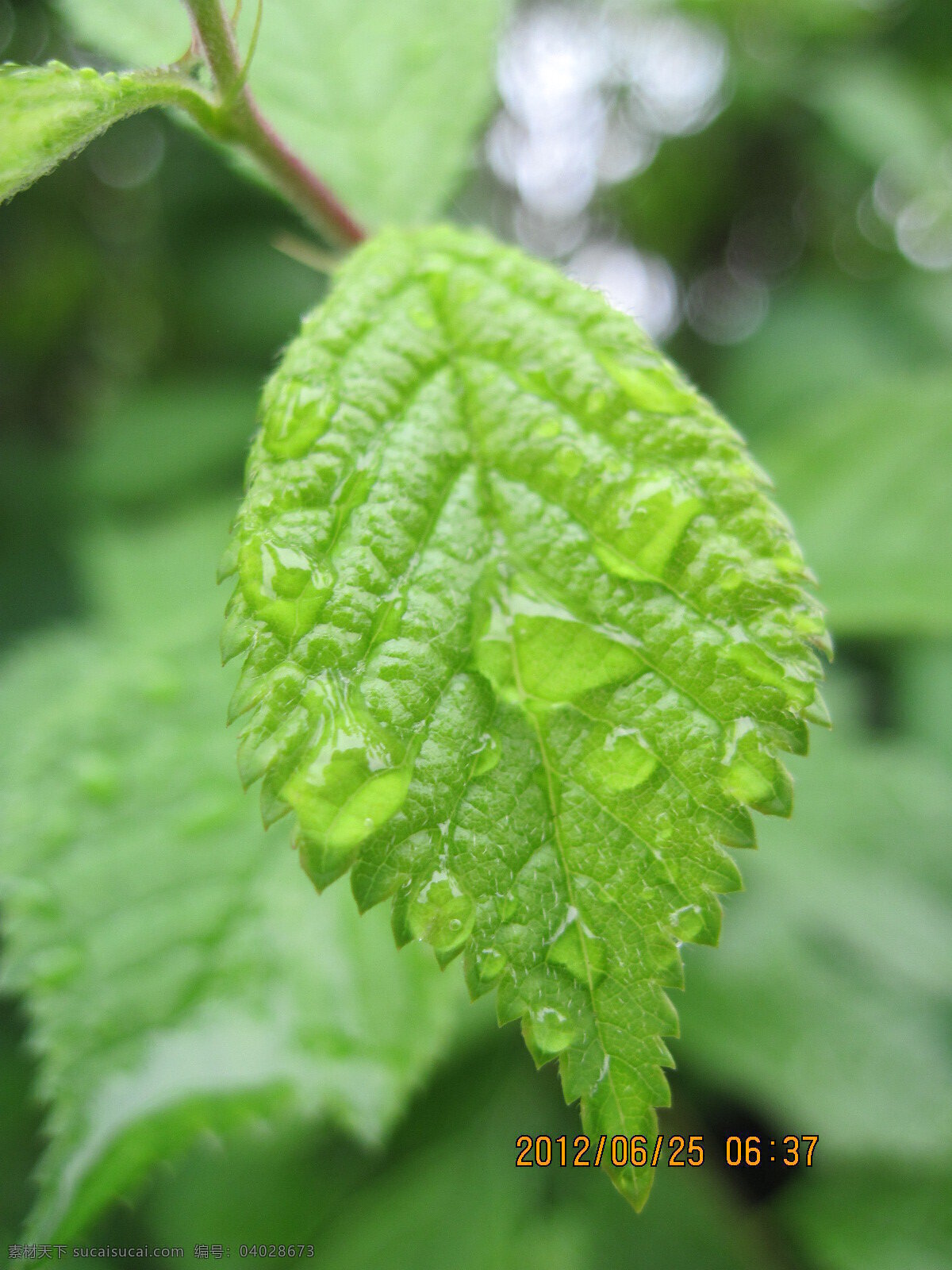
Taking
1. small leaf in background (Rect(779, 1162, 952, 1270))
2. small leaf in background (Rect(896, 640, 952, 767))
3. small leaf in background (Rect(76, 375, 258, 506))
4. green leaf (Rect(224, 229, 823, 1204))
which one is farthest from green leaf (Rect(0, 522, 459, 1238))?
small leaf in background (Rect(896, 640, 952, 767))

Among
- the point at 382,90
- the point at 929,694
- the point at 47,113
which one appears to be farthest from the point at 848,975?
the point at 47,113

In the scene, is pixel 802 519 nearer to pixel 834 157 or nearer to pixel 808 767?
pixel 808 767

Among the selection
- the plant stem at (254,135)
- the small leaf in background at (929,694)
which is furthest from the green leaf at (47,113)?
the small leaf in background at (929,694)

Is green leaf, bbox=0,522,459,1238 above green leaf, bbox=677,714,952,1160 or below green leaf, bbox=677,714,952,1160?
above

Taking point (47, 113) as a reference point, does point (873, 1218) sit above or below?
below

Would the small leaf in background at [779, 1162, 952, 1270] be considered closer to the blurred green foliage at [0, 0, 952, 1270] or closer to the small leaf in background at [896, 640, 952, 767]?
the blurred green foliage at [0, 0, 952, 1270]

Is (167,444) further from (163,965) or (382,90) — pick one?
(163,965)
